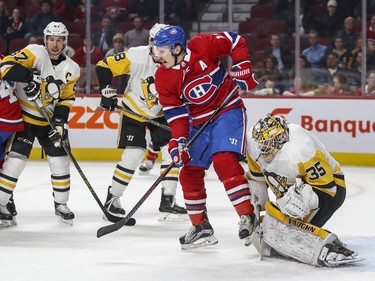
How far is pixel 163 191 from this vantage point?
5586 millimetres

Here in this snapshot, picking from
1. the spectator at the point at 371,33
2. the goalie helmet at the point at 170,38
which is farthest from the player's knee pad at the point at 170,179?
the spectator at the point at 371,33

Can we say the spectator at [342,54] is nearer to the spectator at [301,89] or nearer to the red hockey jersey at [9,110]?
the spectator at [301,89]

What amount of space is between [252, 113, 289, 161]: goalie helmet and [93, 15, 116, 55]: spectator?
433 centimetres

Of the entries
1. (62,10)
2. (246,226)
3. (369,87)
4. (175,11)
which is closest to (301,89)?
(369,87)

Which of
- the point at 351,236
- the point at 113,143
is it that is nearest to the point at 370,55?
the point at 113,143

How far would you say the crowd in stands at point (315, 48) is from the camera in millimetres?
7996

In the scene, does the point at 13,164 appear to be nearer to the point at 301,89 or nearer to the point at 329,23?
the point at 301,89

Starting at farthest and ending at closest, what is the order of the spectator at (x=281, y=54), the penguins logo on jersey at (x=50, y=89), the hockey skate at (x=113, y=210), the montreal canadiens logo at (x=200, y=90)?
the spectator at (x=281, y=54), the hockey skate at (x=113, y=210), the penguins logo on jersey at (x=50, y=89), the montreal canadiens logo at (x=200, y=90)

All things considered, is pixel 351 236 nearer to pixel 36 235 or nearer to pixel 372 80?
pixel 36 235

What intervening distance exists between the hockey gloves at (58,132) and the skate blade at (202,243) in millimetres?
993

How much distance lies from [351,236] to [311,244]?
85 centimetres

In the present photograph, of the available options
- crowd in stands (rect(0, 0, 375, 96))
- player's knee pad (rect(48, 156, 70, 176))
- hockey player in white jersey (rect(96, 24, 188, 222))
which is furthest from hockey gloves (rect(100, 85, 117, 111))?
crowd in stands (rect(0, 0, 375, 96))

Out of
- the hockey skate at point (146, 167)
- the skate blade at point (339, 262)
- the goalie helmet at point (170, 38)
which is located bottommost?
the hockey skate at point (146, 167)

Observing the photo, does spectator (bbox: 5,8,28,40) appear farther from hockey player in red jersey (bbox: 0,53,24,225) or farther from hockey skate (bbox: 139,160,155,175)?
hockey player in red jersey (bbox: 0,53,24,225)
